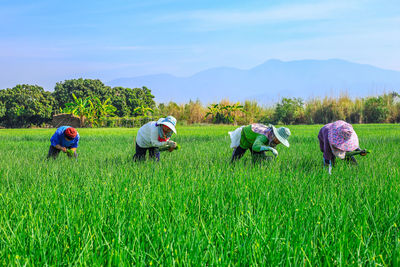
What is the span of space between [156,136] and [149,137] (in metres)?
0.28

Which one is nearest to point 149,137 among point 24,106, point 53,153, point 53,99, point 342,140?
point 53,153

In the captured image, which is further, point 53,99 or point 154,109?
point 53,99

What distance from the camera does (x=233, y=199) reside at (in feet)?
7.87

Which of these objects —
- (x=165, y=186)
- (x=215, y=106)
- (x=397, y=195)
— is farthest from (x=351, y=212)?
(x=215, y=106)

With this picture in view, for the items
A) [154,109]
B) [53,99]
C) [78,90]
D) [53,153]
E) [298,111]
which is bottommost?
[53,153]

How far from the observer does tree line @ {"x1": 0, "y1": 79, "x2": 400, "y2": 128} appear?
17.0 m

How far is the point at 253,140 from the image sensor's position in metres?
4.11

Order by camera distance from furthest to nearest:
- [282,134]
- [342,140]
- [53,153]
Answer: [53,153] < [282,134] < [342,140]

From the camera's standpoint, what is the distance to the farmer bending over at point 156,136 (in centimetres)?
409

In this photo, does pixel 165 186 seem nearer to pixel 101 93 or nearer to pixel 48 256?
pixel 48 256

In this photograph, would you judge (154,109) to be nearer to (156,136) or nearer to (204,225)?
(156,136)

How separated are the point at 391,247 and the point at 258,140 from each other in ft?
7.23

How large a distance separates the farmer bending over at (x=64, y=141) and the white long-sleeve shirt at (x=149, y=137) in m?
0.98

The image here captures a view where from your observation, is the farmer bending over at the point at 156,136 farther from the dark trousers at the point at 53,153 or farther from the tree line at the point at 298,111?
the tree line at the point at 298,111
